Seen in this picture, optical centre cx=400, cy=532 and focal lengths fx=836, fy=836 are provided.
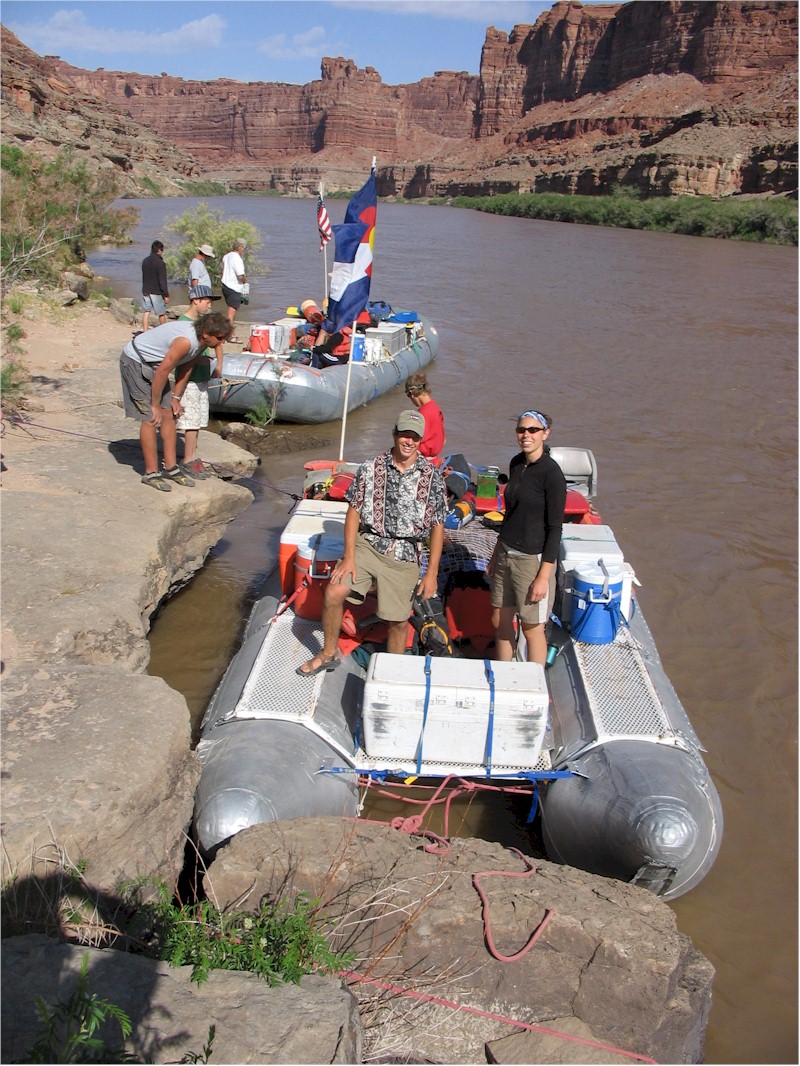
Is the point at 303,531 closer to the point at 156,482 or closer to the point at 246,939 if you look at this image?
the point at 156,482

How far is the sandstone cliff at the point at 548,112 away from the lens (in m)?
67.5

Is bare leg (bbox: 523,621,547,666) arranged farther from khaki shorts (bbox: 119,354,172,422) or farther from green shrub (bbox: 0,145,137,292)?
green shrub (bbox: 0,145,137,292)

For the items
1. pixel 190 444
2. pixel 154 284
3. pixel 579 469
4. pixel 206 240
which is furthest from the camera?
pixel 206 240

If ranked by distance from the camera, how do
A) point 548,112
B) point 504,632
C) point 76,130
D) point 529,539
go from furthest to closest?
point 548,112, point 76,130, point 504,632, point 529,539

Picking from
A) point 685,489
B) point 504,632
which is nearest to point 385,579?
point 504,632

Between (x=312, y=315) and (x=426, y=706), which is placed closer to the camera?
(x=426, y=706)

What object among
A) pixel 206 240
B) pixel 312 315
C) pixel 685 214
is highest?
pixel 685 214

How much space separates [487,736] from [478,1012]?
1391mm

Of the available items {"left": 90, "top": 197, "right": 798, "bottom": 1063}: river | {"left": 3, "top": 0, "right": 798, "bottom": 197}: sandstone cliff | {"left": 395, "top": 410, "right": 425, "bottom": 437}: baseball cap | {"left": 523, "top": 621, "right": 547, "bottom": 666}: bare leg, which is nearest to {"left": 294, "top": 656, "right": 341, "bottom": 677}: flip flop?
{"left": 523, "top": 621, "right": 547, "bottom": 666}: bare leg

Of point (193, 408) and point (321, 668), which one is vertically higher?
point (193, 408)

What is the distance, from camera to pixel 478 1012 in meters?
3.37

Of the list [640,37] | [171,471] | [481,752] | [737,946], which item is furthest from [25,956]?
[640,37]

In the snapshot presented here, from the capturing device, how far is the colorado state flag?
7.88 metres

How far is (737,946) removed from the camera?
14.6 ft
